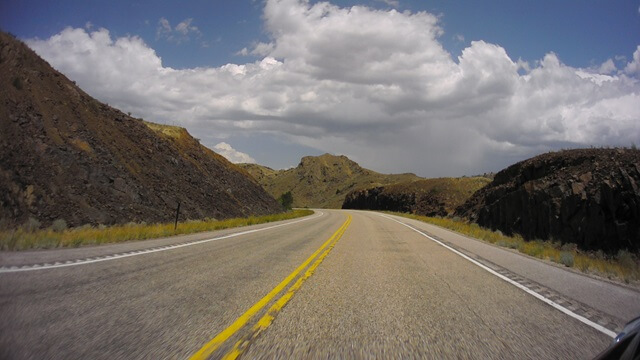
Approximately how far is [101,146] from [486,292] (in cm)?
2429

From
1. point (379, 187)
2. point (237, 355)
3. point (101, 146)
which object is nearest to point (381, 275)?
point (237, 355)

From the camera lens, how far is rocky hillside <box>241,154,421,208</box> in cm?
14475

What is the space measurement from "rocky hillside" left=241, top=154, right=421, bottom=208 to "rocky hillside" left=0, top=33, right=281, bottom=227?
10199cm

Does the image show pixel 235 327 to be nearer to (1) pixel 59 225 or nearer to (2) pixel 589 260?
(2) pixel 589 260

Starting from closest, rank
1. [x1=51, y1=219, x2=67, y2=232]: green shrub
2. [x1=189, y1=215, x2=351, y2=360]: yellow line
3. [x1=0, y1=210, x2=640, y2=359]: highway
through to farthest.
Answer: [x1=189, y1=215, x2=351, y2=360]: yellow line, [x1=0, y1=210, x2=640, y2=359]: highway, [x1=51, y1=219, x2=67, y2=232]: green shrub

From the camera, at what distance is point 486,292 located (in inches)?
276

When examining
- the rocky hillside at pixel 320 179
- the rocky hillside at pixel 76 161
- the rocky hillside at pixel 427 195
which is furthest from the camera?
the rocky hillside at pixel 320 179

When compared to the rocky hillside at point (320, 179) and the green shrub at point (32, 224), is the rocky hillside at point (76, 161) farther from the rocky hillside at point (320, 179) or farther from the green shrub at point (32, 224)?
the rocky hillside at point (320, 179)

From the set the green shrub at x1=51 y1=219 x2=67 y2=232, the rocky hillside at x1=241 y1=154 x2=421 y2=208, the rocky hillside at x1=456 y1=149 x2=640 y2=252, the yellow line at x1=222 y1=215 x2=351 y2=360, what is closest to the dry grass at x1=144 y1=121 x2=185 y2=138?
the green shrub at x1=51 y1=219 x2=67 y2=232

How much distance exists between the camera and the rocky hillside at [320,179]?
475 feet

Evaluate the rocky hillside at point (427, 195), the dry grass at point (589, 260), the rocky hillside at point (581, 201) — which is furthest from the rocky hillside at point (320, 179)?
the dry grass at point (589, 260)

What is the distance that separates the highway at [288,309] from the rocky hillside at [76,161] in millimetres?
10102

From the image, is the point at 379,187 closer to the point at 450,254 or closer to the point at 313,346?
the point at 450,254

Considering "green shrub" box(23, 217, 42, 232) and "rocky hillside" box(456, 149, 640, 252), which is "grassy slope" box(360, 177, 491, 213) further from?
"green shrub" box(23, 217, 42, 232)
